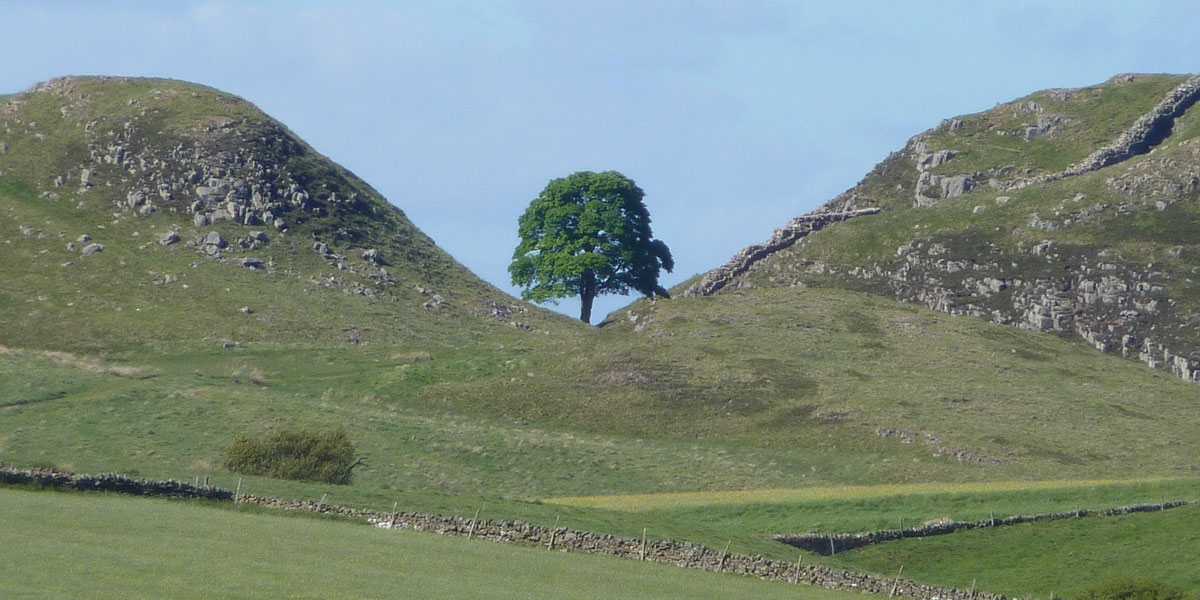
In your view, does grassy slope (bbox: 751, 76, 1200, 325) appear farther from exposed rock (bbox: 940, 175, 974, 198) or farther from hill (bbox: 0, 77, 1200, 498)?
exposed rock (bbox: 940, 175, 974, 198)

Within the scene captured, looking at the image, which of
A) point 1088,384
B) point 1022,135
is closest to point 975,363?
point 1088,384

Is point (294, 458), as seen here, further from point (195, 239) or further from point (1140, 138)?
point (1140, 138)

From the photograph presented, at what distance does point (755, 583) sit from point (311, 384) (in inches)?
2074

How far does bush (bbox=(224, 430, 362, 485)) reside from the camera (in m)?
59.5

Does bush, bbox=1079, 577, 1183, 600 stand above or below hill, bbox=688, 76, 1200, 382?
below

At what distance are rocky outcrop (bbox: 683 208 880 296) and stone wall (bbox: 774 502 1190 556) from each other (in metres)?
79.7

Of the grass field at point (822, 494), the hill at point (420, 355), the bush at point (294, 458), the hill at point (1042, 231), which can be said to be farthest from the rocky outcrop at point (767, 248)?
the bush at point (294, 458)

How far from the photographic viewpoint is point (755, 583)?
43.6 m

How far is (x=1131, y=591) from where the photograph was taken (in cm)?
4153

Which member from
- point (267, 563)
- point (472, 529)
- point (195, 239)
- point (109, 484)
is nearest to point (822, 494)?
point (472, 529)

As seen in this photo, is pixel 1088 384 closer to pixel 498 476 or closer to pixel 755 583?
pixel 498 476

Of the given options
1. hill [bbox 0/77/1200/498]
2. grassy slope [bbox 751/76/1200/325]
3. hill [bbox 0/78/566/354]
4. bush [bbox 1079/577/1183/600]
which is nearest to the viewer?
bush [bbox 1079/577/1183/600]

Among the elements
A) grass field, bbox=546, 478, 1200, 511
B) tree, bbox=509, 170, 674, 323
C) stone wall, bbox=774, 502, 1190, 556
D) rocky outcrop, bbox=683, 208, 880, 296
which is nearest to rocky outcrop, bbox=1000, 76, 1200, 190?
rocky outcrop, bbox=683, 208, 880, 296

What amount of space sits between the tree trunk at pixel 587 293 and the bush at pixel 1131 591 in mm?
83869
